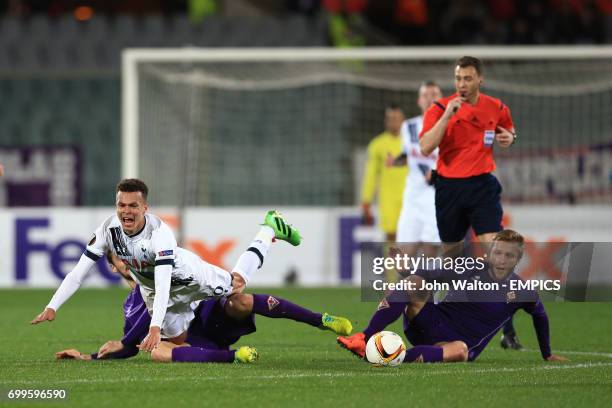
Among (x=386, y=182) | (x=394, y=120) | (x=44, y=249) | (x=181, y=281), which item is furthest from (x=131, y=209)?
(x=44, y=249)

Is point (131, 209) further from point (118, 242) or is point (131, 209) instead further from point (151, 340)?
point (151, 340)

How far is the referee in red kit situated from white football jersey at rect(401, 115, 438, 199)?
2066 mm

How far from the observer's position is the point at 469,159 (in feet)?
26.8

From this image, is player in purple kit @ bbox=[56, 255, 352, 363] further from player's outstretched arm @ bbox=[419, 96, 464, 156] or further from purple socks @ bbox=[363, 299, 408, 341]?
player's outstretched arm @ bbox=[419, 96, 464, 156]

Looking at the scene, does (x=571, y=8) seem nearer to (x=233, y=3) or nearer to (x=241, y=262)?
(x=233, y=3)

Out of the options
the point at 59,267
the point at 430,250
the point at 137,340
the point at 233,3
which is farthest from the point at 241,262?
the point at 233,3

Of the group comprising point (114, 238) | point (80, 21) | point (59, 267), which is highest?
point (80, 21)

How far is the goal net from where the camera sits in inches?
563

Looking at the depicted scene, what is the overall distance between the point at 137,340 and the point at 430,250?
2983 millimetres

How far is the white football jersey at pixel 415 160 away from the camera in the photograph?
1037 cm

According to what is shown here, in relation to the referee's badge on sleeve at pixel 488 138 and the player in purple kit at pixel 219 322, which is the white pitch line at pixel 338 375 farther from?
the referee's badge on sleeve at pixel 488 138

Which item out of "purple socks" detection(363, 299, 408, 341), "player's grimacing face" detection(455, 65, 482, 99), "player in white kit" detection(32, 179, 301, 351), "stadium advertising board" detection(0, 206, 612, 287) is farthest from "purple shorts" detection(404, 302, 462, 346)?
"stadium advertising board" detection(0, 206, 612, 287)

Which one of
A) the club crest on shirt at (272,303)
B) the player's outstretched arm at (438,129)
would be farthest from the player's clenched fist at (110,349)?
the player's outstretched arm at (438,129)

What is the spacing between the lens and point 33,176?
19109 millimetres
